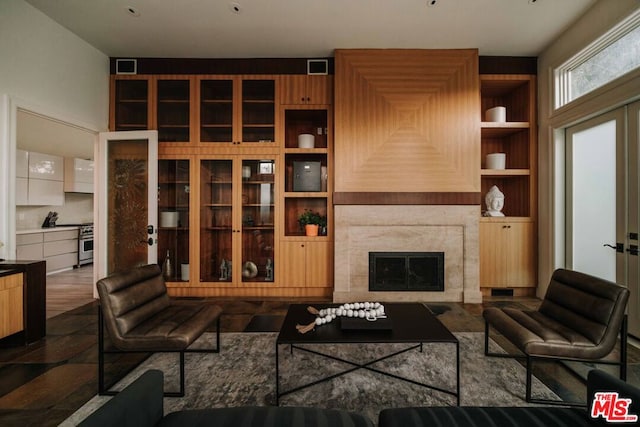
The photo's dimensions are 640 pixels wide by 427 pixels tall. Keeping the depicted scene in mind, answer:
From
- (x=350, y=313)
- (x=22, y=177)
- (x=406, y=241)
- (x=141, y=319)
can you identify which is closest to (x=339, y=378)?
(x=350, y=313)

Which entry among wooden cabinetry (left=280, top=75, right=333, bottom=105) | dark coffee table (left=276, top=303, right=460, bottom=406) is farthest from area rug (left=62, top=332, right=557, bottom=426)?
wooden cabinetry (left=280, top=75, right=333, bottom=105)

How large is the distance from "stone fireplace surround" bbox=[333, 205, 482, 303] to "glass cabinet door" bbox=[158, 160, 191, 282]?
6.94 feet

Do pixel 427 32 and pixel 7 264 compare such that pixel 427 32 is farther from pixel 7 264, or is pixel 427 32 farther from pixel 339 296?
pixel 7 264

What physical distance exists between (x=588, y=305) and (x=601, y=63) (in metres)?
2.79

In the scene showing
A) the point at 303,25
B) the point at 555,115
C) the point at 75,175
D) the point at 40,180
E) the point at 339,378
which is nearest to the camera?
the point at 339,378

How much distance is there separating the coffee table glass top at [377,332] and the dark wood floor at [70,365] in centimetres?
91

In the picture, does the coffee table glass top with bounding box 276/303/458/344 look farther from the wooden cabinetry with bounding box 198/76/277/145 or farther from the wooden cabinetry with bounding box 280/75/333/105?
the wooden cabinetry with bounding box 280/75/333/105

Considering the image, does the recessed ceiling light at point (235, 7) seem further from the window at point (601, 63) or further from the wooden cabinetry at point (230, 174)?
the window at point (601, 63)

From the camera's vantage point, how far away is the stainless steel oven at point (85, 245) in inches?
244

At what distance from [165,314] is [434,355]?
2156 mm

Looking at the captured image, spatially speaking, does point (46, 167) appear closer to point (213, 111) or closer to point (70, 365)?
point (213, 111)

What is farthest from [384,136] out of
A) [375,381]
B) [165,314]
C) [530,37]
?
[165,314]

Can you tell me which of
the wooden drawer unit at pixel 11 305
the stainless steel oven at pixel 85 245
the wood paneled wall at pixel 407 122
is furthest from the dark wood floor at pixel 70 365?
the stainless steel oven at pixel 85 245

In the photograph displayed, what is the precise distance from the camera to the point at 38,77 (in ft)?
10.2
